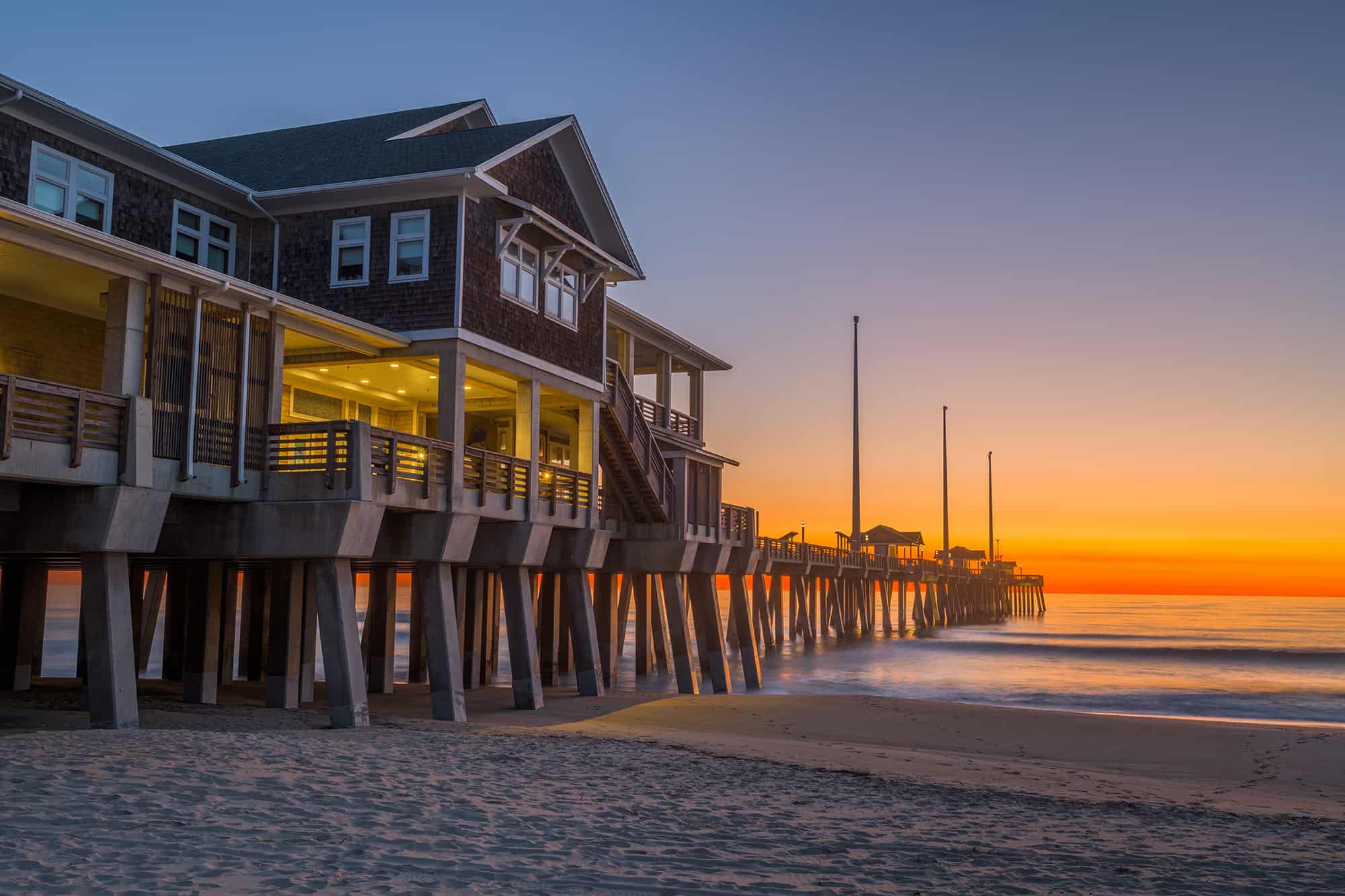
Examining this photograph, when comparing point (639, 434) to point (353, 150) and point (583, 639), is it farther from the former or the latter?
point (353, 150)

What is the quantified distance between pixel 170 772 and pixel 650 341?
2356 cm

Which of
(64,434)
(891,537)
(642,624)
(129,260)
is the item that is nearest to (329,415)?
(129,260)

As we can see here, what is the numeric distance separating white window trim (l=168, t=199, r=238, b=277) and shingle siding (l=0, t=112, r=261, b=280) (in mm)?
58

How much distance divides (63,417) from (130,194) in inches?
269

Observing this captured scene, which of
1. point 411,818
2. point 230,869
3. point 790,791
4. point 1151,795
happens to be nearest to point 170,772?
point 411,818

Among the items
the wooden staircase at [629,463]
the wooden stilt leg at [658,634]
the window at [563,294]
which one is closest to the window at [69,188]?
the window at [563,294]

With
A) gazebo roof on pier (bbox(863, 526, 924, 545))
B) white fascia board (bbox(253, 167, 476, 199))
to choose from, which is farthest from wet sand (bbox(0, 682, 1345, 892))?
gazebo roof on pier (bbox(863, 526, 924, 545))

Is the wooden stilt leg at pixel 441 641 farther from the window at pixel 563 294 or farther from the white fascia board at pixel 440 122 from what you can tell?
the white fascia board at pixel 440 122

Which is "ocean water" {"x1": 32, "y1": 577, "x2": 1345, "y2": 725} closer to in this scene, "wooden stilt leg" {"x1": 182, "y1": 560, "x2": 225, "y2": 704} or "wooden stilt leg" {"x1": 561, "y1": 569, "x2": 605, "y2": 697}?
"wooden stilt leg" {"x1": 561, "y1": 569, "x2": 605, "y2": 697}

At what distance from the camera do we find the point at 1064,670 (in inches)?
1896

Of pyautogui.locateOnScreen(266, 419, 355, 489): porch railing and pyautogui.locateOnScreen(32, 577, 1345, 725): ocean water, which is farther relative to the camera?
pyautogui.locateOnScreen(32, 577, 1345, 725): ocean water

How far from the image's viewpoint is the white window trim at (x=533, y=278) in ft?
68.3

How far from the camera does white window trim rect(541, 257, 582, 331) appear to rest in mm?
22344

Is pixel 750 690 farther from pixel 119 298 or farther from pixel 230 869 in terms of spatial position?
pixel 230 869
